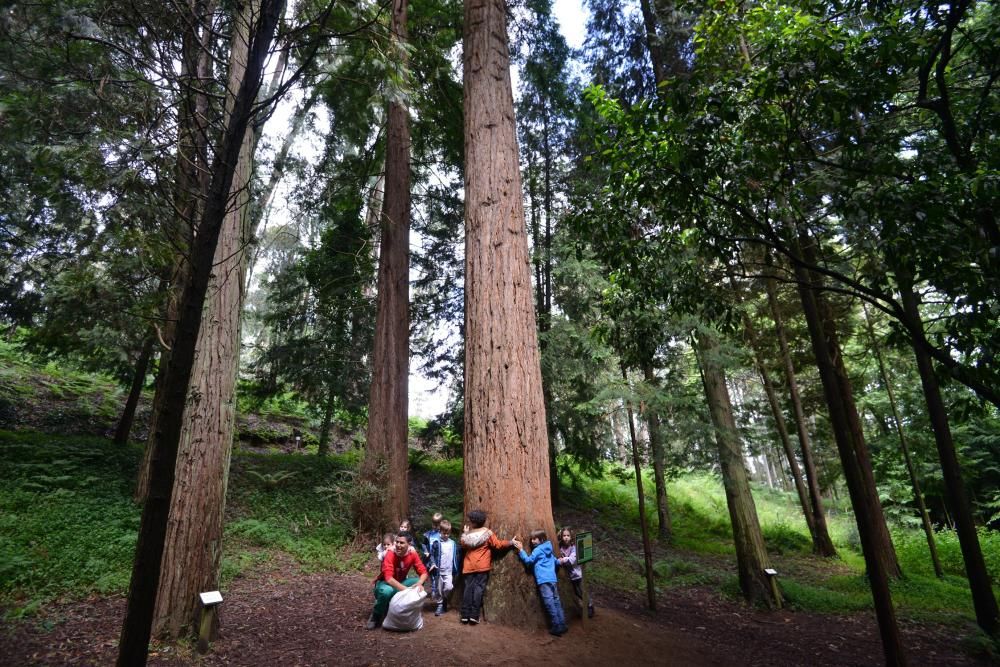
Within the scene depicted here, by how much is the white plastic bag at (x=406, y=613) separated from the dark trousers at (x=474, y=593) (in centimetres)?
49

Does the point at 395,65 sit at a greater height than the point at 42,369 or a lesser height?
greater

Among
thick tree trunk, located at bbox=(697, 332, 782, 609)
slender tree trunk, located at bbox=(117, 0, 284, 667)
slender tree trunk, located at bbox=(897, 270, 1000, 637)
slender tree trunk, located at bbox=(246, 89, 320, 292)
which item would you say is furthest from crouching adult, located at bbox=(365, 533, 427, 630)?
slender tree trunk, located at bbox=(246, 89, 320, 292)

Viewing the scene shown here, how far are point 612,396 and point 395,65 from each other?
686 centimetres

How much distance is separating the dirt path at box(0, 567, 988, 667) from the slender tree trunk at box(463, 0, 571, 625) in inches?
21.4

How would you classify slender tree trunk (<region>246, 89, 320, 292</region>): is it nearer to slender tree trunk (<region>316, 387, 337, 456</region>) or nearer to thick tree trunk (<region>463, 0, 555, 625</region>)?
slender tree trunk (<region>316, 387, 337, 456</region>)

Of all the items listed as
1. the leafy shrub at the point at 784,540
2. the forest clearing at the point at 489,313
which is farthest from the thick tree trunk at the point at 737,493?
the leafy shrub at the point at 784,540

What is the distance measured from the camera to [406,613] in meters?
5.18

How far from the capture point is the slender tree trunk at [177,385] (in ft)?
7.17

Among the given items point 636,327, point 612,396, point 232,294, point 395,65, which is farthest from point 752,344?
point 232,294

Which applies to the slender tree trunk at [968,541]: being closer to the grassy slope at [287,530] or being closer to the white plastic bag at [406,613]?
the grassy slope at [287,530]

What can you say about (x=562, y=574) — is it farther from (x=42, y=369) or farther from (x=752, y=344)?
(x=42, y=369)

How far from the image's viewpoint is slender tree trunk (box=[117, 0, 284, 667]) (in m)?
2.19

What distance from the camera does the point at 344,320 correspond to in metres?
14.4

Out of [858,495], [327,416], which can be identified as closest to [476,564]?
[858,495]
